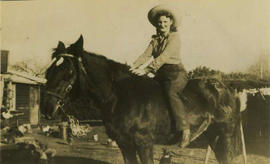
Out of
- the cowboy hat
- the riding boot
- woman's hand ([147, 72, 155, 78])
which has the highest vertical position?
the cowboy hat

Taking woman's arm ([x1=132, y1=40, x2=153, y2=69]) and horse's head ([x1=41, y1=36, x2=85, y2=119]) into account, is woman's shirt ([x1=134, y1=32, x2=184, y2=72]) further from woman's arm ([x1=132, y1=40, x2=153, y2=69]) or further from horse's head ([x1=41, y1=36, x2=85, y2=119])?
horse's head ([x1=41, y1=36, x2=85, y2=119])

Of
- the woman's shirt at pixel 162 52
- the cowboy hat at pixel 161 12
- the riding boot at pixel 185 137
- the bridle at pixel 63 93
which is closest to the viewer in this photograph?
the bridle at pixel 63 93

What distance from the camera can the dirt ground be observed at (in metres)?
2.67

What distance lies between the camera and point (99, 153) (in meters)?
2.88

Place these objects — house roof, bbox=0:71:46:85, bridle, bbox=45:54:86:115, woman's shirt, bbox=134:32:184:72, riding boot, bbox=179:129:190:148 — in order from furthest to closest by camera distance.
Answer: house roof, bbox=0:71:46:85
woman's shirt, bbox=134:32:184:72
riding boot, bbox=179:129:190:148
bridle, bbox=45:54:86:115

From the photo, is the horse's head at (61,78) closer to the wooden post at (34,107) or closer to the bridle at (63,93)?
the bridle at (63,93)

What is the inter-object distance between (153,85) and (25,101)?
1555 mm

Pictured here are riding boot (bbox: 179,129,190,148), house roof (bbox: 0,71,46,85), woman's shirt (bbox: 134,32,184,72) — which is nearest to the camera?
riding boot (bbox: 179,129,190,148)

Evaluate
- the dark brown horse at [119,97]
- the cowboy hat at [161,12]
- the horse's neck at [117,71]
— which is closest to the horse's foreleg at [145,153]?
the dark brown horse at [119,97]

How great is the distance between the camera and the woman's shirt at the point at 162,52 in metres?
2.60

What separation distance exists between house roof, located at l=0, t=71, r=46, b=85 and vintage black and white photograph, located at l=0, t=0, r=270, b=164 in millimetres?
12

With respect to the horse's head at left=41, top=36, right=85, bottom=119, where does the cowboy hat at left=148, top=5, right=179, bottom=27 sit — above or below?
above

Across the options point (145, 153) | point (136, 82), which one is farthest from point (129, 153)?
point (136, 82)

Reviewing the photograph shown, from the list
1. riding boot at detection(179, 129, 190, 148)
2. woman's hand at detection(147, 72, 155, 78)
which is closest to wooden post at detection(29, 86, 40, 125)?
woman's hand at detection(147, 72, 155, 78)
